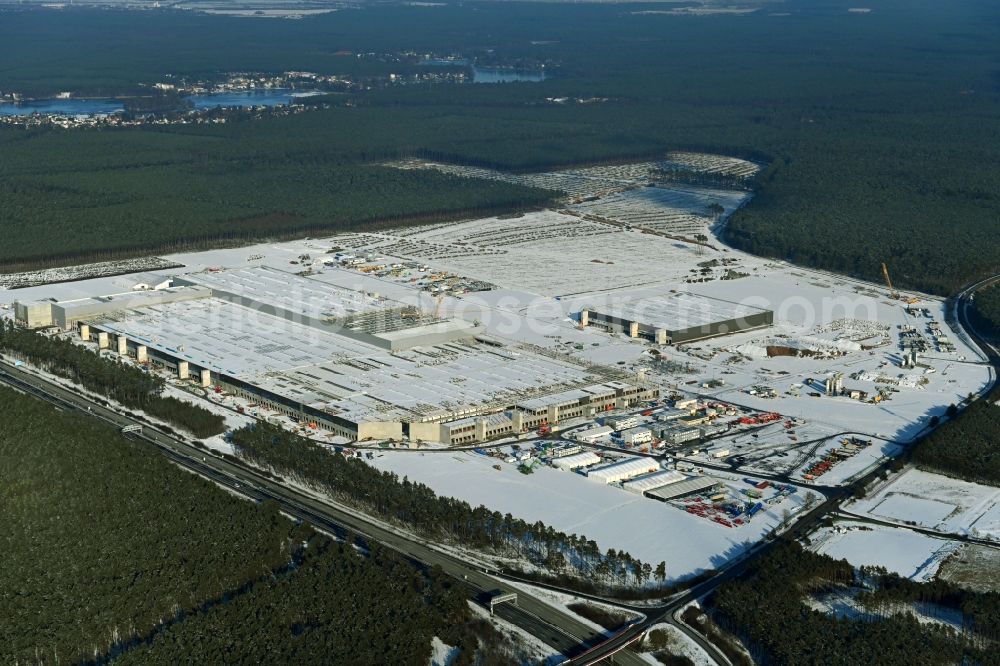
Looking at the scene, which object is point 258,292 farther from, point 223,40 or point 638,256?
point 223,40

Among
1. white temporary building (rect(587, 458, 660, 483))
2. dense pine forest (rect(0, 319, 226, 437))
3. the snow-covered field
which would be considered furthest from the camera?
dense pine forest (rect(0, 319, 226, 437))

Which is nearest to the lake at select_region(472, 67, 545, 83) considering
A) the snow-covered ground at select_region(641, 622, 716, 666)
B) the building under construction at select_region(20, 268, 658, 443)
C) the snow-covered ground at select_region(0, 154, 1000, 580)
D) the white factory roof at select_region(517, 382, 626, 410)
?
the snow-covered ground at select_region(0, 154, 1000, 580)

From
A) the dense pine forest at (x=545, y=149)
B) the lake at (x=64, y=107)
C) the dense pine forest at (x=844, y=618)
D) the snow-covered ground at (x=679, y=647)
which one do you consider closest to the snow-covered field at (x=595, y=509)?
the dense pine forest at (x=844, y=618)

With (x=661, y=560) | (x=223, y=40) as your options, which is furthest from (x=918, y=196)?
(x=223, y=40)

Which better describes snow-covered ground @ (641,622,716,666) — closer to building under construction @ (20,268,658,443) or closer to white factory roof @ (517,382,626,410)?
building under construction @ (20,268,658,443)

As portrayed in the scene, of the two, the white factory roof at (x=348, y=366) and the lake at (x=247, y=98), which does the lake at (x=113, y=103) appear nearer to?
the lake at (x=247, y=98)

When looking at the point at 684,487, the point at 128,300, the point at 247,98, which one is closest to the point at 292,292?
the point at 128,300

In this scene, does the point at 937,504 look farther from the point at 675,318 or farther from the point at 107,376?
the point at 107,376
